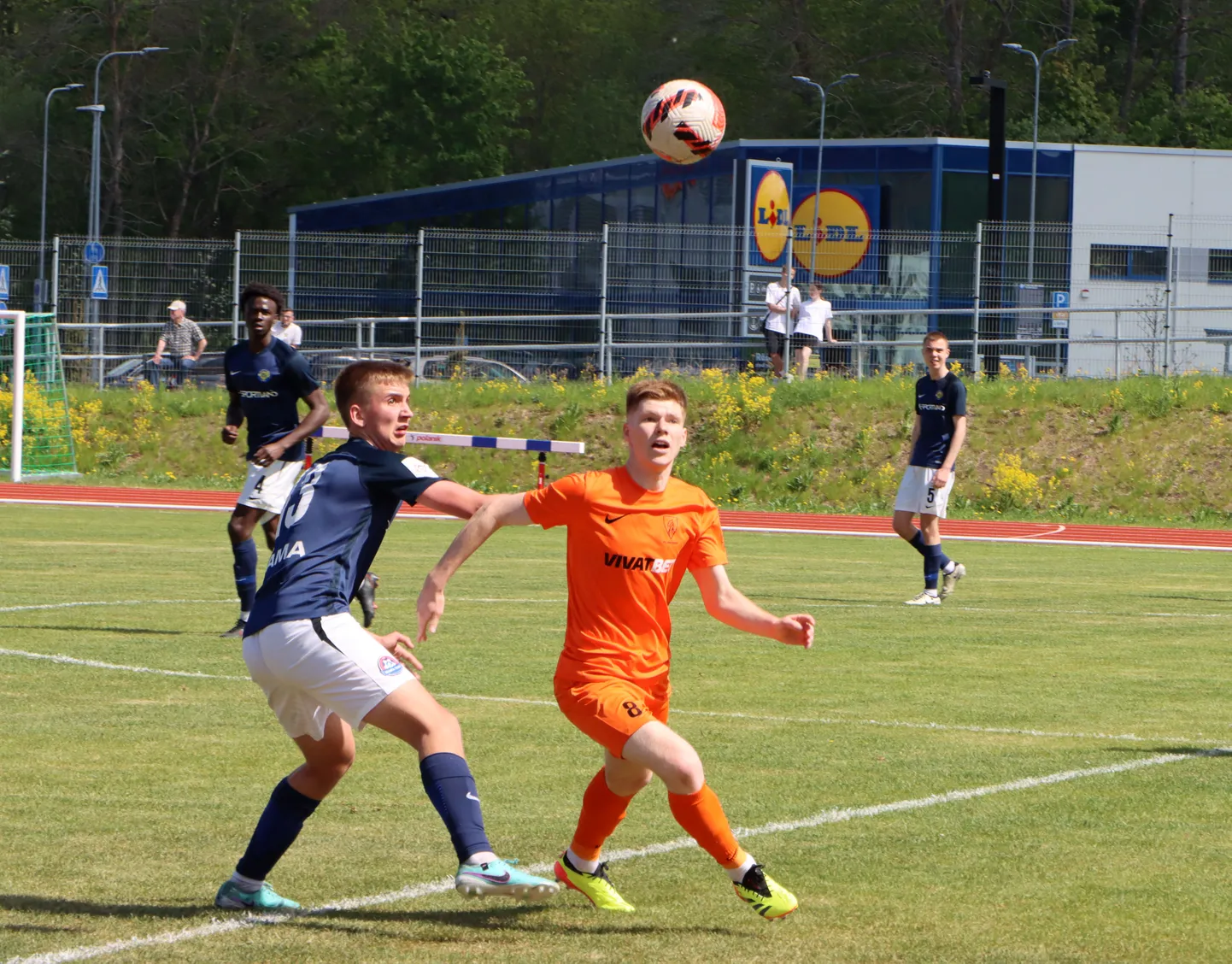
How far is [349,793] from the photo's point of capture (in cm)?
739

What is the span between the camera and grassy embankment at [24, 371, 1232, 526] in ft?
88.3

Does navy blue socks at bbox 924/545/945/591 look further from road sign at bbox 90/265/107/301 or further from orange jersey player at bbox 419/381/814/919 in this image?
road sign at bbox 90/265/107/301

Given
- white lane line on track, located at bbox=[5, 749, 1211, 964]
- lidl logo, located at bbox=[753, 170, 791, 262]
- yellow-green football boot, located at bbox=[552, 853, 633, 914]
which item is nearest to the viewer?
white lane line on track, located at bbox=[5, 749, 1211, 964]

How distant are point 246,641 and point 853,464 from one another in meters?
22.8

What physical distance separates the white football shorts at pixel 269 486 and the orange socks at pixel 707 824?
22.4 feet

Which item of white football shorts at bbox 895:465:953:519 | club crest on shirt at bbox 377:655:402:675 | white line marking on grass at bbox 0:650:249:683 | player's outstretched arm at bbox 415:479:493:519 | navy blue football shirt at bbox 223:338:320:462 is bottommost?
white line marking on grass at bbox 0:650:249:683

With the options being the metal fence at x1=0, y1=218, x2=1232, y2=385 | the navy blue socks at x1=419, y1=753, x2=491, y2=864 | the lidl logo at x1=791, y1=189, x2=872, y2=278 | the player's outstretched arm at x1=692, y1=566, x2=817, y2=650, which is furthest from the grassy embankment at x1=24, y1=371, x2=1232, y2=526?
the navy blue socks at x1=419, y1=753, x2=491, y2=864

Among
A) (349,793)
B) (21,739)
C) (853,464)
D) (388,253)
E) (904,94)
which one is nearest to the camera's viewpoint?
(349,793)

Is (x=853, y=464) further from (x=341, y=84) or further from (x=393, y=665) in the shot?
(x=341, y=84)

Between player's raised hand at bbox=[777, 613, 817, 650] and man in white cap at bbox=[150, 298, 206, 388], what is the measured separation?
2468 cm

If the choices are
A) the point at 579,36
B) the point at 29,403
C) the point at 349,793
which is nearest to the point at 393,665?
the point at 349,793

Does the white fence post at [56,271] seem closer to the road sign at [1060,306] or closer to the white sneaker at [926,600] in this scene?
the road sign at [1060,306]

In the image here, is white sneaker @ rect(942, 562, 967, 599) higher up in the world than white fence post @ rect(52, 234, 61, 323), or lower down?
lower down

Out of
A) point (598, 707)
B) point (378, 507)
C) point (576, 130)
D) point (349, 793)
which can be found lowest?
point (349, 793)
